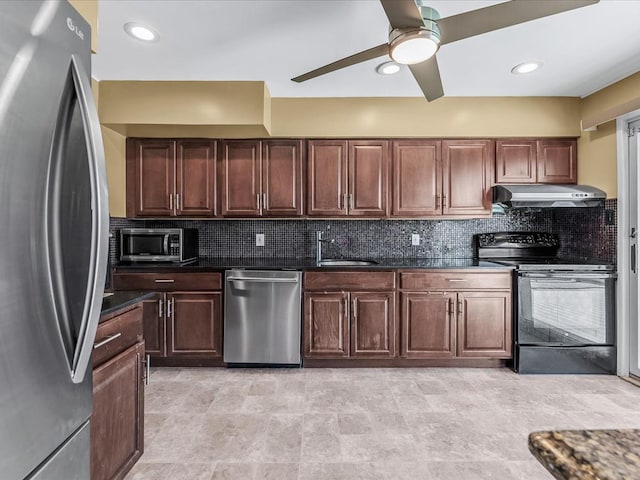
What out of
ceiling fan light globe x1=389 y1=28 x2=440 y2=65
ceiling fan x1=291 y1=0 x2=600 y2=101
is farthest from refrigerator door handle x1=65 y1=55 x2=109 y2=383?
ceiling fan light globe x1=389 y1=28 x2=440 y2=65

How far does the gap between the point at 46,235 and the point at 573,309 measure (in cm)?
364

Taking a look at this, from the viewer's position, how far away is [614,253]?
305 centimetres

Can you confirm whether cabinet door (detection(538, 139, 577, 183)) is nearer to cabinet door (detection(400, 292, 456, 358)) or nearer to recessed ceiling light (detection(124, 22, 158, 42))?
cabinet door (detection(400, 292, 456, 358))

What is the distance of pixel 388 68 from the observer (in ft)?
8.85

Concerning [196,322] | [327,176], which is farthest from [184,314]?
[327,176]

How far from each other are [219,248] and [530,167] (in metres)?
3.22

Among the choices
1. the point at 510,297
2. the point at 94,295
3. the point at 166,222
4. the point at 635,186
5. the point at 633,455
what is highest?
the point at 635,186

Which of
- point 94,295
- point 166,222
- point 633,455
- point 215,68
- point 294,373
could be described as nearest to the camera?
point 633,455

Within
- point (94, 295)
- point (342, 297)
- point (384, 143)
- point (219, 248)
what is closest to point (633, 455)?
point (94, 295)

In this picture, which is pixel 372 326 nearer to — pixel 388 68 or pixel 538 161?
pixel 388 68

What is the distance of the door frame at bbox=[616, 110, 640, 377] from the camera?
9.71ft

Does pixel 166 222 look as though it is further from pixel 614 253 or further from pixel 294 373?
pixel 614 253

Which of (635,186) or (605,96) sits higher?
(605,96)

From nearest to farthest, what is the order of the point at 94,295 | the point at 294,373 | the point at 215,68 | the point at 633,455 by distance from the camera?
the point at 633,455
the point at 94,295
the point at 215,68
the point at 294,373
